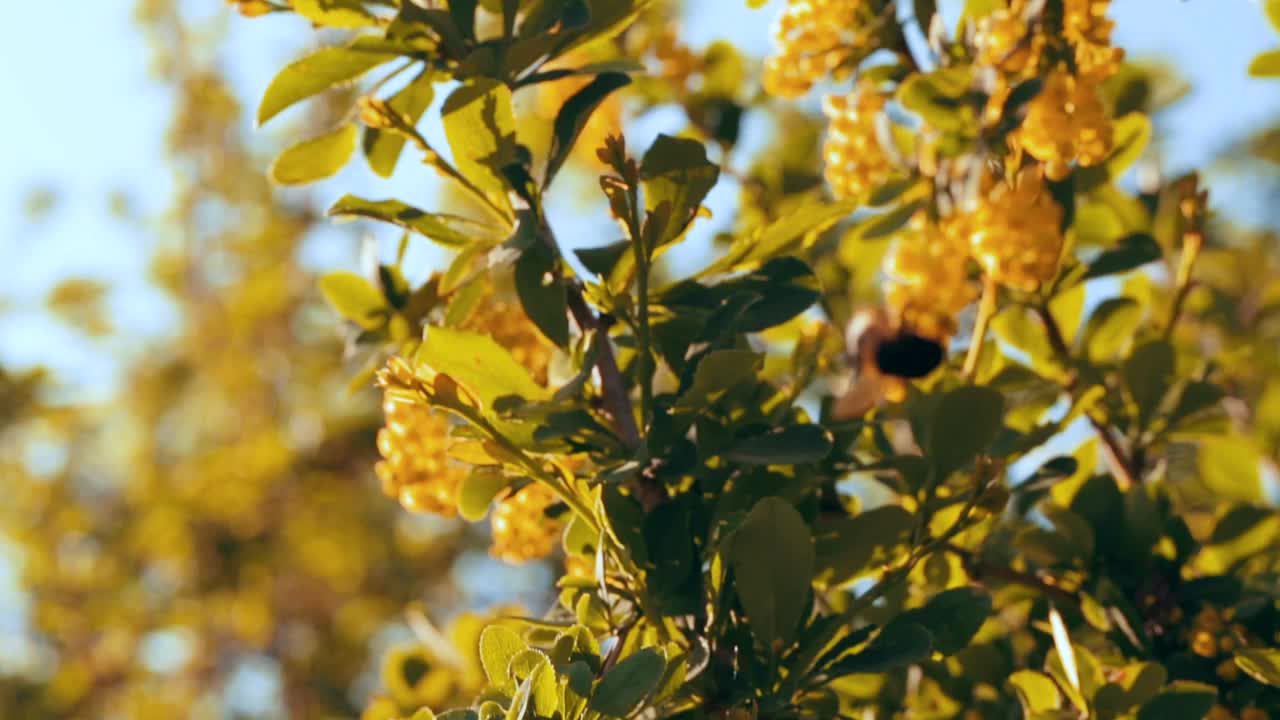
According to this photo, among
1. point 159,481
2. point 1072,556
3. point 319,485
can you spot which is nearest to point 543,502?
point 1072,556

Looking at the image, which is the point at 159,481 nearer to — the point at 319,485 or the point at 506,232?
the point at 319,485

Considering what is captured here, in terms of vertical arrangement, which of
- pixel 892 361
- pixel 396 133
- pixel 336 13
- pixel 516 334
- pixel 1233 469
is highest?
pixel 336 13

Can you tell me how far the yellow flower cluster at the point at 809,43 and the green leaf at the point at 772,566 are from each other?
2.04ft

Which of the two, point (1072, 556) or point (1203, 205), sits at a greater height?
point (1203, 205)

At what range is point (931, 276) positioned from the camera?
1.41 m

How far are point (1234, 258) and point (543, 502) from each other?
2758 mm

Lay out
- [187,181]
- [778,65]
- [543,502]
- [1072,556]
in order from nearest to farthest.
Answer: [543,502] < [1072,556] < [778,65] < [187,181]

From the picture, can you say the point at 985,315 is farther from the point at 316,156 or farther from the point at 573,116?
the point at 316,156

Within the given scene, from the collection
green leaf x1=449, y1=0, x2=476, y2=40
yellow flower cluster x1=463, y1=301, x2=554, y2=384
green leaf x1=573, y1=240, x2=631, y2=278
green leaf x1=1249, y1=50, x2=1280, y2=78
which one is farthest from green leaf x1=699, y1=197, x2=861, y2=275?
green leaf x1=1249, y1=50, x2=1280, y2=78

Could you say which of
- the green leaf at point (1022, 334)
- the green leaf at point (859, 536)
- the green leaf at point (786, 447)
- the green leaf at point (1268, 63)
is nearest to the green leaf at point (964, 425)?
the green leaf at point (859, 536)

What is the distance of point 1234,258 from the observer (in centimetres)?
335

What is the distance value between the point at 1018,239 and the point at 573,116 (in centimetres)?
45

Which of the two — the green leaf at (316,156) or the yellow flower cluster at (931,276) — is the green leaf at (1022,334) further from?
the green leaf at (316,156)

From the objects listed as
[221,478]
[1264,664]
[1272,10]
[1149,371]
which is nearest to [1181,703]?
[1264,664]
